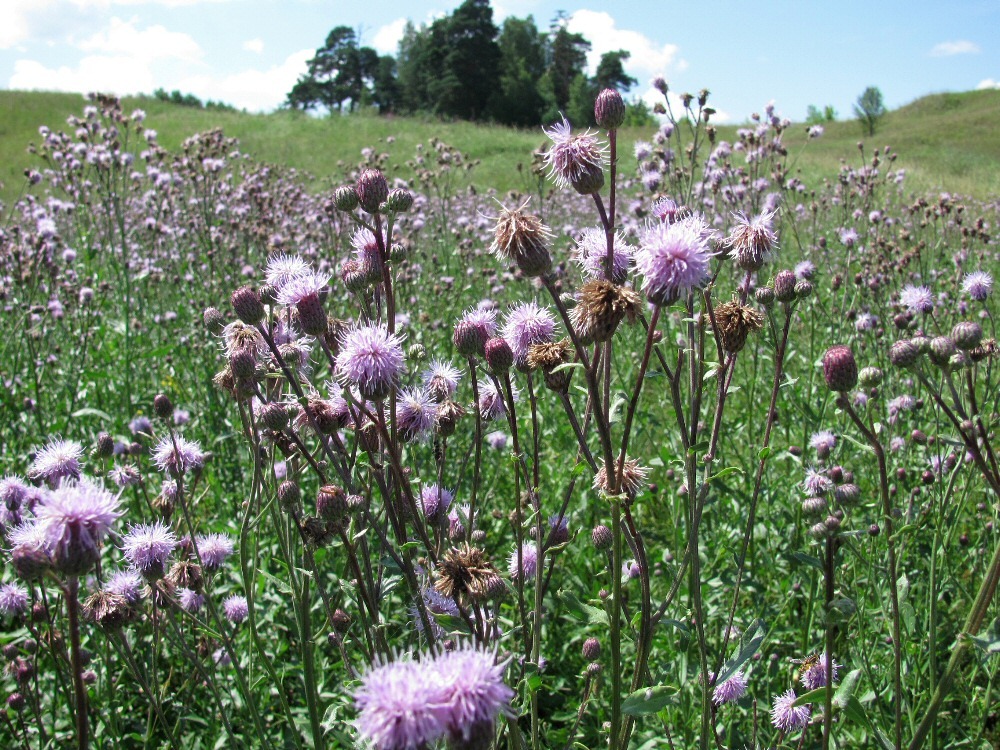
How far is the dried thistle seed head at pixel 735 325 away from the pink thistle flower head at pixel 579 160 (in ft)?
1.56

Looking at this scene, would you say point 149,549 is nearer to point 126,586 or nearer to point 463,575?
point 126,586

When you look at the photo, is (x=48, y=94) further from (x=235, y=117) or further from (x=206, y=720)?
(x=206, y=720)

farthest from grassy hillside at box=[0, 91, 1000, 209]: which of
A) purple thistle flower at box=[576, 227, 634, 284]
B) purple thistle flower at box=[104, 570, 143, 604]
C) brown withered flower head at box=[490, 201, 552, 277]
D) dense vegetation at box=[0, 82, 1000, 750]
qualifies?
brown withered flower head at box=[490, 201, 552, 277]

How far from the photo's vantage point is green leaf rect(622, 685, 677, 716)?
1.44 m

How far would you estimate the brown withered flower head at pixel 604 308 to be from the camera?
1.43m

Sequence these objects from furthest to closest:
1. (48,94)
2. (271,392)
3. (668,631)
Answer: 1. (48,94)
2. (668,631)
3. (271,392)

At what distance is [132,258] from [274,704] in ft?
21.3

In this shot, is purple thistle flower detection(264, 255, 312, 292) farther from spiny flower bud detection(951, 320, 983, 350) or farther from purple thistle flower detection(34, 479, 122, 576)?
spiny flower bud detection(951, 320, 983, 350)

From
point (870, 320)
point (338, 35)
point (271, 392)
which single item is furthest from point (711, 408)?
point (338, 35)

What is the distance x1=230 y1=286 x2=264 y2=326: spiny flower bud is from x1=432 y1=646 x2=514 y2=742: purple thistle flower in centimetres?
118

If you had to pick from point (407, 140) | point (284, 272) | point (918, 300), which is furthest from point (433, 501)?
point (407, 140)

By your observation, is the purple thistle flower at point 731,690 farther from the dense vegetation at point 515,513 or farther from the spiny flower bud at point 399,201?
the spiny flower bud at point 399,201

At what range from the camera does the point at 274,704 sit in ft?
9.74

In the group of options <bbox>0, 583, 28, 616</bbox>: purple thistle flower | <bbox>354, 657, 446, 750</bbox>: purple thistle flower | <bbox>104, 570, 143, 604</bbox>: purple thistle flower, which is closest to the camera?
<bbox>354, 657, 446, 750</bbox>: purple thistle flower
